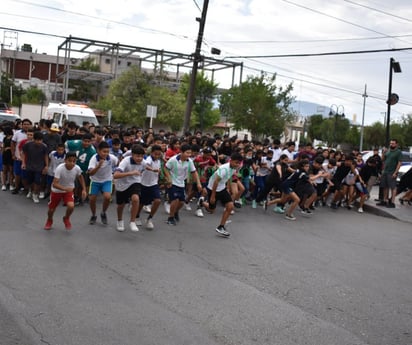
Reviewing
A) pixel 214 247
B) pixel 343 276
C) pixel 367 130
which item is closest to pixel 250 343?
pixel 343 276

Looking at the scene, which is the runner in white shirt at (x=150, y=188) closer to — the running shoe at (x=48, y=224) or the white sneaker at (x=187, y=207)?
the running shoe at (x=48, y=224)

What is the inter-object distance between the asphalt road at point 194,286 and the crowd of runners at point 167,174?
26.1 inches

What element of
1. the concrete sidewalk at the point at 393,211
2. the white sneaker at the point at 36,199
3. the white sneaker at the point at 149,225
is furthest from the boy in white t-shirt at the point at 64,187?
the concrete sidewalk at the point at 393,211

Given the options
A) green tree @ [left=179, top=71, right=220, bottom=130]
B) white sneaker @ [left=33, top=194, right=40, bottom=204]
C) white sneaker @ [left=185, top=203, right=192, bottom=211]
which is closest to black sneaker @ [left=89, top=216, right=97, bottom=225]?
white sneaker @ [left=33, top=194, right=40, bottom=204]

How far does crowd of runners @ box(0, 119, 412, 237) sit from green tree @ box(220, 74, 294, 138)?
860 inches

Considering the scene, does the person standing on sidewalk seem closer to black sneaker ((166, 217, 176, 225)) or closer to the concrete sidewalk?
the concrete sidewalk

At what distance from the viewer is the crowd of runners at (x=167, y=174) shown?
31.3 ft

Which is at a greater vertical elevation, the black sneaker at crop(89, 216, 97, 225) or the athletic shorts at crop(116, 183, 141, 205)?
the athletic shorts at crop(116, 183, 141, 205)

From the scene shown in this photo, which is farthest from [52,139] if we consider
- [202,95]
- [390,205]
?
[202,95]

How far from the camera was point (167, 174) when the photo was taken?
10.4 metres

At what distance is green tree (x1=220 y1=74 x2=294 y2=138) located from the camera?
38.8 metres

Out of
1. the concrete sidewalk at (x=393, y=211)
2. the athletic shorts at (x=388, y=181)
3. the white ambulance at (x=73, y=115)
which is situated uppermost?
the white ambulance at (x=73, y=115)

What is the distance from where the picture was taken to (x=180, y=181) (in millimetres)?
10469

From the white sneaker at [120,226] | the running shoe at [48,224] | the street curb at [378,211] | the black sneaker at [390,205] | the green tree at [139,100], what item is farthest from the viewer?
the green tree at [139,100]
